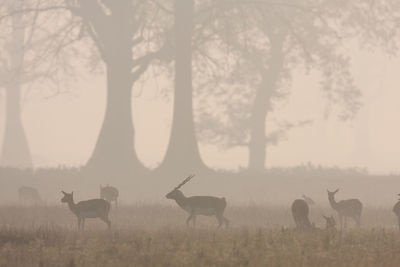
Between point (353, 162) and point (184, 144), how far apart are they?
48805 millimetres

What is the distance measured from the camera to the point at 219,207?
19.6 m

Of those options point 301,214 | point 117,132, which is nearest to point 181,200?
point 301,214

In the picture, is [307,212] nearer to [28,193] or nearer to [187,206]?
[187,206]

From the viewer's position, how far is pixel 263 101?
4609 cm

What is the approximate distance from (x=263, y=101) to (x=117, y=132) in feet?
35.1

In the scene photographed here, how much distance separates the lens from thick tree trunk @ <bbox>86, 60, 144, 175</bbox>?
122 ft

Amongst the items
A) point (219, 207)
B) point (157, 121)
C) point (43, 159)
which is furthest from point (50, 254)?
point (157, 121)

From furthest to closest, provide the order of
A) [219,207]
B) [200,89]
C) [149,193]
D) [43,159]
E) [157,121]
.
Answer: [157,121] < [43,159] < [200,89] < [149,193] < [219,207]

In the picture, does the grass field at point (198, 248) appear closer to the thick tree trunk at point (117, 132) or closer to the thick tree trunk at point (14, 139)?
the thick tree trunk at point (117, 132)

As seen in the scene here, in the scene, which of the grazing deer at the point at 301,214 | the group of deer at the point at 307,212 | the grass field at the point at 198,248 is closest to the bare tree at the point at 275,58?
the group of deer at the point at 307,212

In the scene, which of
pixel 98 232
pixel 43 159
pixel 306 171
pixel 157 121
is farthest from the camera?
pixel 157 121

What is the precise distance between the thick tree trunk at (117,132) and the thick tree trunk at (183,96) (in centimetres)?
193

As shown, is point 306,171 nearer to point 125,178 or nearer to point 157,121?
point 125,178

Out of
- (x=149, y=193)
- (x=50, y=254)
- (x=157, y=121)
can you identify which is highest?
(x=157, y=121)
